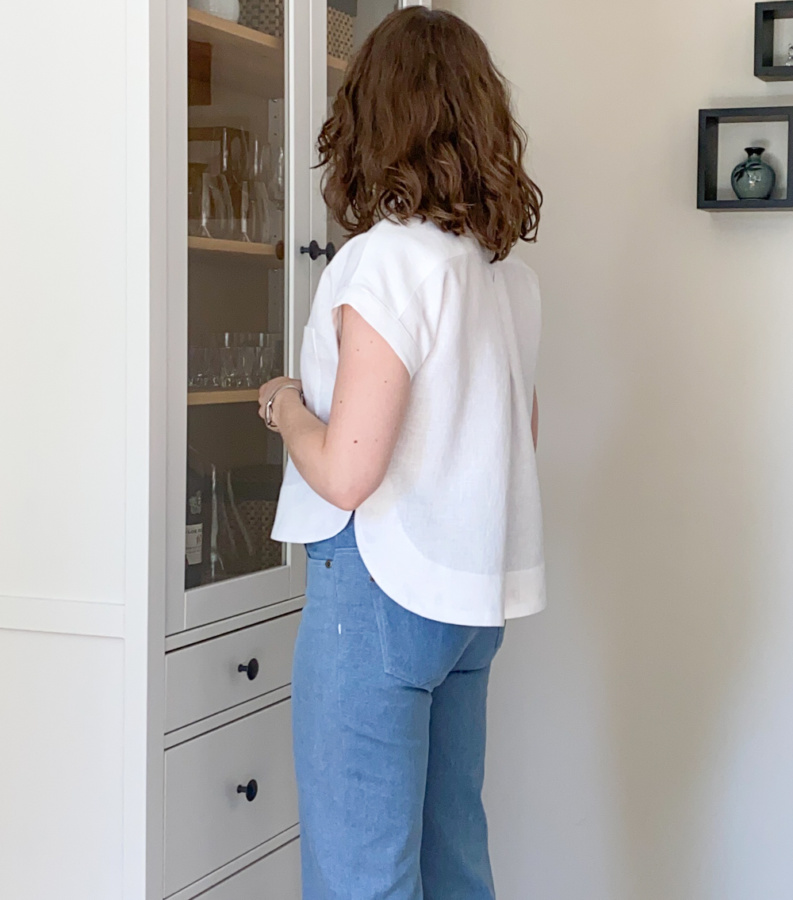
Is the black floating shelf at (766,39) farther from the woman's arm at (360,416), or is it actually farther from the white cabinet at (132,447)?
the woman's arm at (360,416)

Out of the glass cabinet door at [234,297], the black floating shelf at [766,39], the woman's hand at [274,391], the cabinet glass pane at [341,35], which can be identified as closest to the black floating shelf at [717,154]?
the black floating shelf at [766,39]

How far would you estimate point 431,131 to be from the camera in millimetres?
1315

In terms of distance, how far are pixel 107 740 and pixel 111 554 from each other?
246 millimetres

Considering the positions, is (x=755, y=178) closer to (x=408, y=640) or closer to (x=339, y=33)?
(x=339, y=33)

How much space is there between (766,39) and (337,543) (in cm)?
128

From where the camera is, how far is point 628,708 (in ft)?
7.54

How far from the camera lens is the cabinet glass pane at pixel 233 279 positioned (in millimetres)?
1630

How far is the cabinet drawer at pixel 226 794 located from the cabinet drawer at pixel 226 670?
0.13 feet

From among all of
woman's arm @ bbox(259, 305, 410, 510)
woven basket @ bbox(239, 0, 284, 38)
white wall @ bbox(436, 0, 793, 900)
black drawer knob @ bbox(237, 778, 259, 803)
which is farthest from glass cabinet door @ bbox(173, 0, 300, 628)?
white wall @ bbox(436, 0, 793, 900)

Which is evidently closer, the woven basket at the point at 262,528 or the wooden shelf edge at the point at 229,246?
the wooden shelf edge at the point at 229,246

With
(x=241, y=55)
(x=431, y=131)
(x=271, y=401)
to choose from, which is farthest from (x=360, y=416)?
(x=241, y=55)

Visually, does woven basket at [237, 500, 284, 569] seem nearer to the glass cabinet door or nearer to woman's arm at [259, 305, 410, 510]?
the glass cabinet door

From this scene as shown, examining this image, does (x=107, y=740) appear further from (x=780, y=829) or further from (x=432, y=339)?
(x=780, y=829)

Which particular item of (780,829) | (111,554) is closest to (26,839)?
(111,554)
